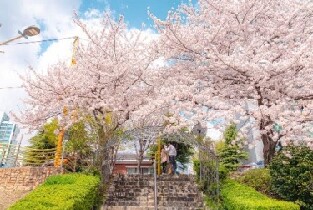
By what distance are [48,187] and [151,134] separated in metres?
5.83

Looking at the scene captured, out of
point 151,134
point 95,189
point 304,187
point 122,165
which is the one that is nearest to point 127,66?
point 151,134

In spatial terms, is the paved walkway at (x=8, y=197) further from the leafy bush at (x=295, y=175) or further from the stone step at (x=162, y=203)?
the leafy bush at (x=295, y=175)

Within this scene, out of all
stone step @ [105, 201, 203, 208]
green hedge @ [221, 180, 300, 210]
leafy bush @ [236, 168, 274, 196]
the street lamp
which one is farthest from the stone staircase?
the street lamp

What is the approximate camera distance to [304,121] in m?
10.6

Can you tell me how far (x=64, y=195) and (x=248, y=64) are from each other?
6.77 meters

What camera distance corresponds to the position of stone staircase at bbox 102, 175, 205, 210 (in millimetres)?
12469

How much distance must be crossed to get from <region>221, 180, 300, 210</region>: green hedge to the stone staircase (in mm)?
1405

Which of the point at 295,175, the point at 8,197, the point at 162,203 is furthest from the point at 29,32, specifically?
the point at 295,175

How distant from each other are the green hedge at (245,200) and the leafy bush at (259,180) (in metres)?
0.96

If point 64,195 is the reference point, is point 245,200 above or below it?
below

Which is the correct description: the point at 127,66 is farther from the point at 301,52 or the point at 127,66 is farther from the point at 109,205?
the point at 301,52

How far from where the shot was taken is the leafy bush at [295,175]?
9781 millimetres

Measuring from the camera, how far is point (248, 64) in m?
11.0

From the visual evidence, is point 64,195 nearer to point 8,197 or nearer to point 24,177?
point 8,197
